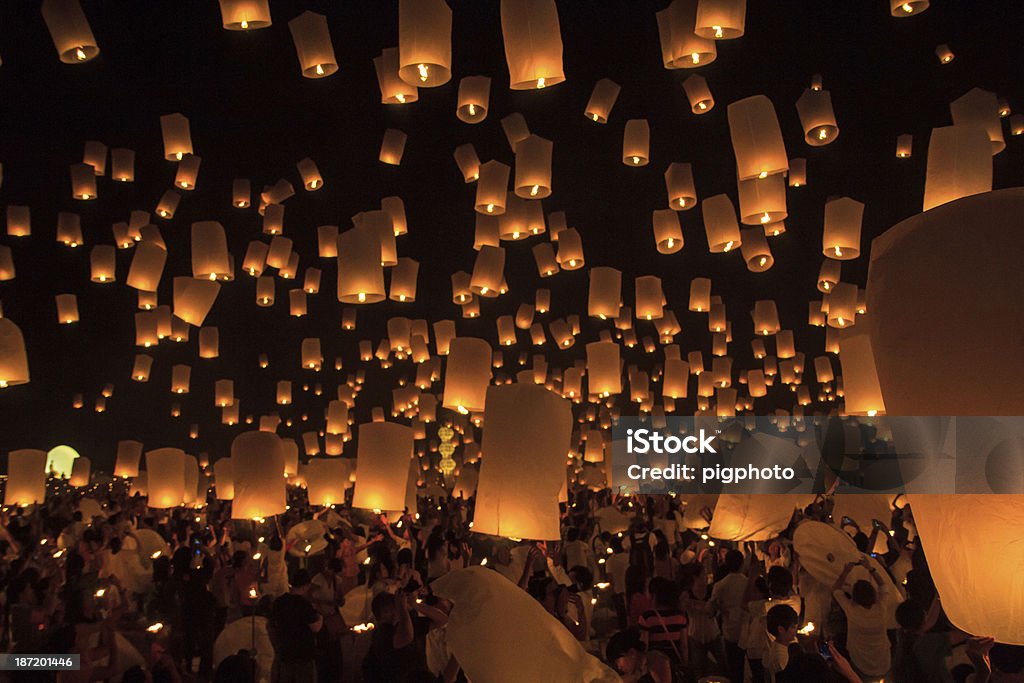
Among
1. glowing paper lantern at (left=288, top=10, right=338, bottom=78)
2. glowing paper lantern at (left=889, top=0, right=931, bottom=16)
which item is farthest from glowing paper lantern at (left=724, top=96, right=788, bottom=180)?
glowing paper lantern at (left=288, top=10, right=338, bottom=78)

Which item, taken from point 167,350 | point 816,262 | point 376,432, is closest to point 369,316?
point 167,350

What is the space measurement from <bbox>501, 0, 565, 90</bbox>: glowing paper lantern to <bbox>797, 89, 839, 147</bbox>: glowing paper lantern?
7.40ft

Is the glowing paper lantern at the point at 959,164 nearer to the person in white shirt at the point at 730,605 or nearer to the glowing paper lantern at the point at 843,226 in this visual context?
the glowing paper lantern at the point at 843,226

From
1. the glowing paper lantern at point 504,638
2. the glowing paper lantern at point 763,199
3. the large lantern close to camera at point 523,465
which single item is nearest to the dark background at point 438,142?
the glowing paper lantern at point 763,199

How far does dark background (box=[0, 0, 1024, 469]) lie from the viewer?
923 cm

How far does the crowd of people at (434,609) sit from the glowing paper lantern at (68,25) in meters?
3.11

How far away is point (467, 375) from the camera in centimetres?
639

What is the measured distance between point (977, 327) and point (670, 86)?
29.2 feet

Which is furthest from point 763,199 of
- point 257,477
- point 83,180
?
point 83,180

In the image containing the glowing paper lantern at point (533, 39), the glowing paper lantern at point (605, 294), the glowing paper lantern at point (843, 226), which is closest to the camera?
the glowing paper lantern at point (533, 39)

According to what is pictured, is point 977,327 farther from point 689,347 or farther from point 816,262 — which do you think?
point 689,347

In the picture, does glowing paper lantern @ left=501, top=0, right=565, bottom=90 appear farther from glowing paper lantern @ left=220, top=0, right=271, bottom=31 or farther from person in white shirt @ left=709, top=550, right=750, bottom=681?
person in white shirt @ left=709, top=550, right=750, bottom=681

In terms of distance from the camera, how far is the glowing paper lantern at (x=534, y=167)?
5.95 meters

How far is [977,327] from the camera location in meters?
2.37
